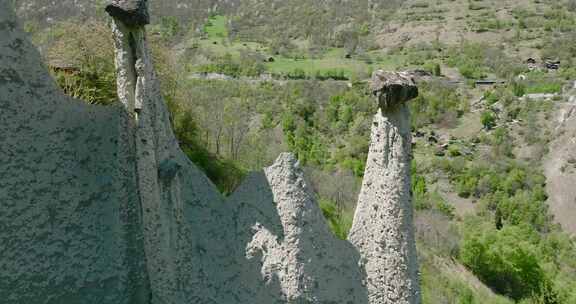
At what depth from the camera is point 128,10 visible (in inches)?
187

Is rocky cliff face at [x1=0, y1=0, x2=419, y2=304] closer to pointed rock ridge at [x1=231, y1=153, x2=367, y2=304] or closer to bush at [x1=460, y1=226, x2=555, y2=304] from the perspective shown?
pointed rock ridge at [x1=231, y1=153, x2=367, y2=304]

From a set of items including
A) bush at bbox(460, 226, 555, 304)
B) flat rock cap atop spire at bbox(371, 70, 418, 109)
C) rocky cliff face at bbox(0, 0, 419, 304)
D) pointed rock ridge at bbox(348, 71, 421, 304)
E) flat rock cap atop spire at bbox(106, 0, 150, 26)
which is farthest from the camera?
bush at bbox(460, 226, 555, 304)

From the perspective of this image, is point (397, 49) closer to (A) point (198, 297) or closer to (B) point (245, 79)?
(B) point (245, 79)

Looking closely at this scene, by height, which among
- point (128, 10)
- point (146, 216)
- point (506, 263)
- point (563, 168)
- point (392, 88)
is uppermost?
point (128, 10)

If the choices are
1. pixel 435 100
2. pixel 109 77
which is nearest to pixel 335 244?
pixel 109 77

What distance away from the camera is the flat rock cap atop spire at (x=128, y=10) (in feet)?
15.6

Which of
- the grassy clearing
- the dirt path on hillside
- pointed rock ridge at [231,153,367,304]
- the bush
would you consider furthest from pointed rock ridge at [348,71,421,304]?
the grassy clearing

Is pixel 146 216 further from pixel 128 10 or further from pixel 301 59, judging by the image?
pixel 301 59

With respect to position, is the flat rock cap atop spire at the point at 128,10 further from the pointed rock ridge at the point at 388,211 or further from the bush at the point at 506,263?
the bush at the point at 506,263

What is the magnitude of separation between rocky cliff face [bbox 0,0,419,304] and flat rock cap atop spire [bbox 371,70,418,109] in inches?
1.0

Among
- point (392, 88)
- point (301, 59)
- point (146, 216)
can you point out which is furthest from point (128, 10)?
point (301, 59)

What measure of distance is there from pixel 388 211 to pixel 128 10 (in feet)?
11.2

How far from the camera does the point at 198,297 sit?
545 centimetres

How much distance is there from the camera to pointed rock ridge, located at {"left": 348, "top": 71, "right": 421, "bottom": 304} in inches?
219
